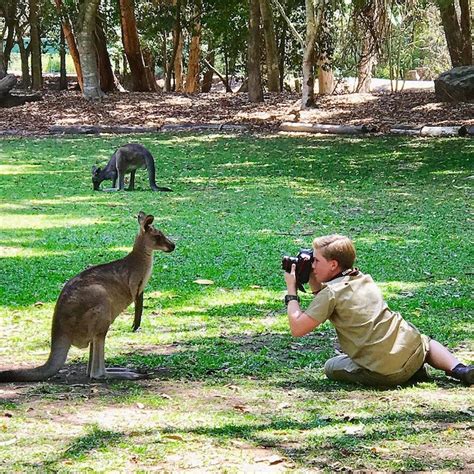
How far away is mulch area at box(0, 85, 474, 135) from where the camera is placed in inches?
872

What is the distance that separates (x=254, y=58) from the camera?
25.0 meters

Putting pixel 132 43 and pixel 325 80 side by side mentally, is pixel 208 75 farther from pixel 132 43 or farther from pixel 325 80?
pixel 132 43

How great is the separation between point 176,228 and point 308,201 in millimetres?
2892

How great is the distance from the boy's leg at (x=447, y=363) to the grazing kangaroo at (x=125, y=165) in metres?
9.26

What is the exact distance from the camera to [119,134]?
72.7 ft

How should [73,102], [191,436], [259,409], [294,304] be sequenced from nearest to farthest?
[191,436], [259,409], [294,304], [73,102]

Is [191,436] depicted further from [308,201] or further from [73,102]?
[73,102]

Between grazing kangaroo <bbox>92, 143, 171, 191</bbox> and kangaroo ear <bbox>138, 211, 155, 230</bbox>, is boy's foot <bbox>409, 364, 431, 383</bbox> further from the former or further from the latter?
grazing kangaroo <bbox>92, 143, 171, 191</bbox>

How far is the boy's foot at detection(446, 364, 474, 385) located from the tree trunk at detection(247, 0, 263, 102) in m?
19.9

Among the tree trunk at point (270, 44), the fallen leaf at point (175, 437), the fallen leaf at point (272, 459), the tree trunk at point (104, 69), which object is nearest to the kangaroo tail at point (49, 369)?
the fallen leaf at point (175, 437)

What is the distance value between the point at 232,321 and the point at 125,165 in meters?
7.83

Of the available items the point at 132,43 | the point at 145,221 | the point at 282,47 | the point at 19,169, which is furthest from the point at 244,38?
the point at 145,221

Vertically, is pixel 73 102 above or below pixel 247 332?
above

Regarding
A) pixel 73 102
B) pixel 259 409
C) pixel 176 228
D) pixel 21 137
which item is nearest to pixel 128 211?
pixel 176 228
